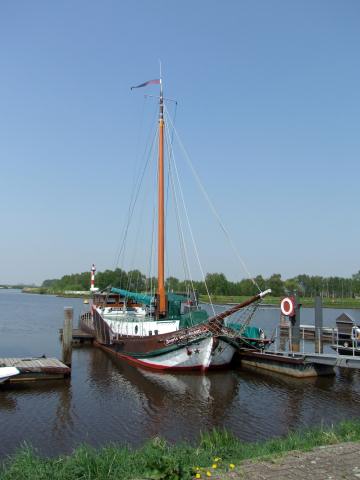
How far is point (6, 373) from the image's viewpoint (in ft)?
62.0

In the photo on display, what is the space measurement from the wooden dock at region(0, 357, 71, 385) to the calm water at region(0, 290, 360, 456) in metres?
0.45

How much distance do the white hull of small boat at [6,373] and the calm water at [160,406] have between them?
572mm

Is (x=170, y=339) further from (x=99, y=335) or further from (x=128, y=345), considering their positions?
(x=99, y=335)

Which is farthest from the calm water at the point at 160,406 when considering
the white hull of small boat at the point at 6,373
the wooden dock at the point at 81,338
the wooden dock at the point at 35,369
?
the wooden dock at the point at 81,338

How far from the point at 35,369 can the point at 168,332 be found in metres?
6.99

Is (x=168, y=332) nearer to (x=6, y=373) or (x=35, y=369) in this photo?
(x=35, y=369)

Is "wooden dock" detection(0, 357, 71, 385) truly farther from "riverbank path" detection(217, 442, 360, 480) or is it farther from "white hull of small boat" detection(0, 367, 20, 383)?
"riverbank path" detection(217, 442, 360, 480)

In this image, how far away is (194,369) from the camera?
23281mm

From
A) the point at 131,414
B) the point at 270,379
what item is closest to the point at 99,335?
the point at 270,379

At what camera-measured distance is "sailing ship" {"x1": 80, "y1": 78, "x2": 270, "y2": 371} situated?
73.3ft

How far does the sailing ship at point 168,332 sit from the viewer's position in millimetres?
22344

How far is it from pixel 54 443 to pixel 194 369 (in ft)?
36.7

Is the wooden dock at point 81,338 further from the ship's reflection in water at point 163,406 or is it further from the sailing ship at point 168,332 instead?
the ship's reflection in water at point 163,406

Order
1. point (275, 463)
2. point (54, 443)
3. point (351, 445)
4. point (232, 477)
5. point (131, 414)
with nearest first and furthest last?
point (232, 477)
point (275, 463)
point (351, 445)
point (54, 443)
point (131, 414)
